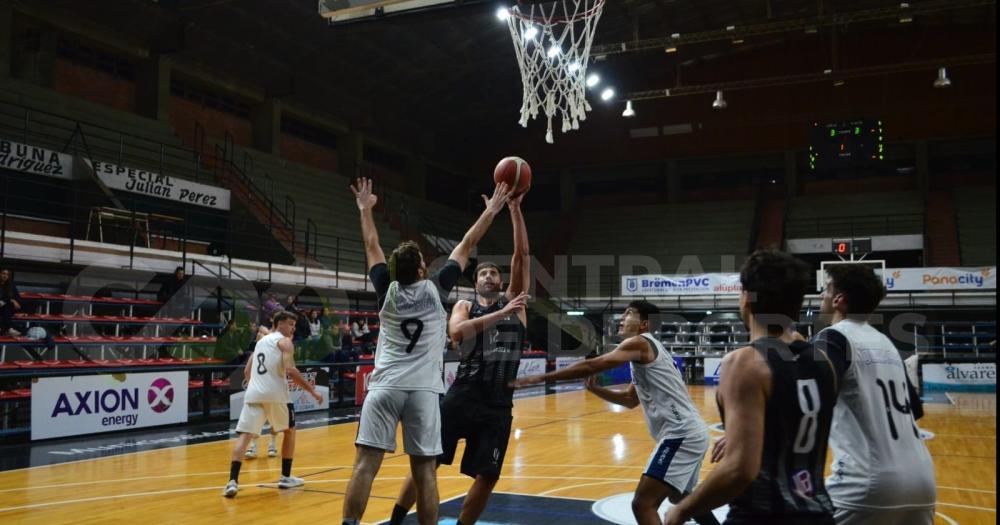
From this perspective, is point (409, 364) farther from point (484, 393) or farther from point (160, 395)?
point (160, 395)

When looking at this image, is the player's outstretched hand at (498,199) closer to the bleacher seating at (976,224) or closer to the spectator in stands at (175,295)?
the spectator in stands at (175,295)

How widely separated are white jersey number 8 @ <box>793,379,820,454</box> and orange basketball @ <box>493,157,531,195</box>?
2965 mm

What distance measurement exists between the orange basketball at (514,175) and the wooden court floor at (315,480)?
277 cm

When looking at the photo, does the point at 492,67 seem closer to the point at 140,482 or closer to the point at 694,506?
the point at 140,482

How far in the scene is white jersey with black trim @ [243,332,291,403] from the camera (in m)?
7.57

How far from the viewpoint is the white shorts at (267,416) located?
7.48 meters

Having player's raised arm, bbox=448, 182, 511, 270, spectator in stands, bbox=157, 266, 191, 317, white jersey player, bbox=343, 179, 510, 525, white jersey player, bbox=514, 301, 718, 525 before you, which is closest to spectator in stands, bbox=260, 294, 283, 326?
spectator in stands, bbox=157, 266, 191, 317

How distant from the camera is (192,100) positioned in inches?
878

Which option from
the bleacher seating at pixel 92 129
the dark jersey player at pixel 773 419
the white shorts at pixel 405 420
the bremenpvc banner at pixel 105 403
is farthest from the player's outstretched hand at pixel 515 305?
the bleacher seating at pixel 92 129

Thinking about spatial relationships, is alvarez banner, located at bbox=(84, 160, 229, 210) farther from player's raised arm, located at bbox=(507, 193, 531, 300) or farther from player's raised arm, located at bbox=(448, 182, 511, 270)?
player's raised arm, located at bbox=(448, 182, 511, 270)

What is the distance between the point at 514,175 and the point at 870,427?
2916 millimetres

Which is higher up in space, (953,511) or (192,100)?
(192,100)

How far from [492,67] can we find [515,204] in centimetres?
Result: 2012

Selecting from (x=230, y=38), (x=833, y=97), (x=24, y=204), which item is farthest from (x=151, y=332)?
(x=833, y=97)
